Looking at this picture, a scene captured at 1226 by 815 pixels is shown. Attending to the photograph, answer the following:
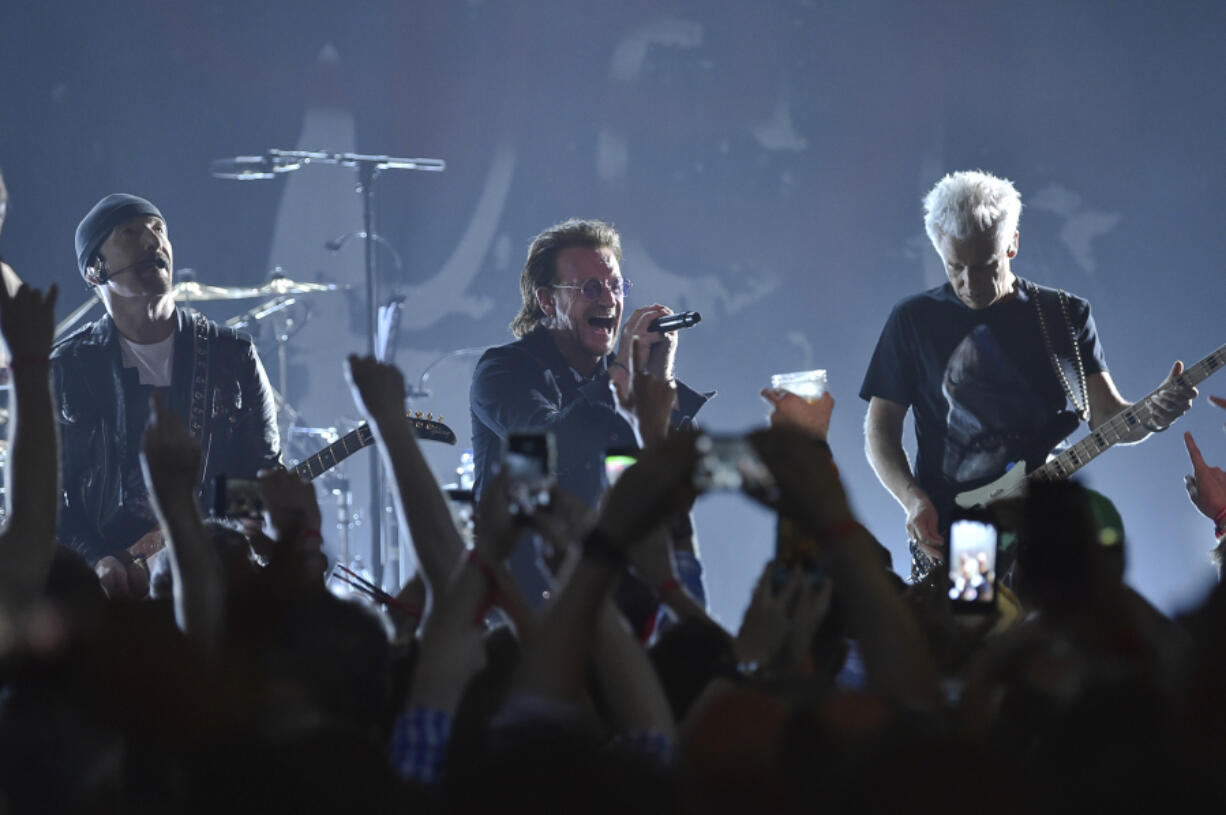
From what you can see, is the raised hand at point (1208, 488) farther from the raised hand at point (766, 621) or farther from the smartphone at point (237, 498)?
the smartphone at point (237, 498)

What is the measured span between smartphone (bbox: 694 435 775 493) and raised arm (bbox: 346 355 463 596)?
1.37 ft

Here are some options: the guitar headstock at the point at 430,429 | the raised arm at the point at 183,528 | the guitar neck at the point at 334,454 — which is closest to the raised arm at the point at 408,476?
the raised arm at the point at 183,528

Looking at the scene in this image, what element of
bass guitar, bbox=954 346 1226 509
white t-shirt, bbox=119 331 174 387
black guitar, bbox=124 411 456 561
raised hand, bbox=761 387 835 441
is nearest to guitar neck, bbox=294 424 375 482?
black guitar, bbox=124 411 456 561

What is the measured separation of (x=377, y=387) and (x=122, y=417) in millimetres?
3264

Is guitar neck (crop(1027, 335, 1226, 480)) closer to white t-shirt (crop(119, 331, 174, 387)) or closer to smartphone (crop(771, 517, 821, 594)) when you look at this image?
smartphone (crop(771, 517, 821, 594))

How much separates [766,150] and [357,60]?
253 cm

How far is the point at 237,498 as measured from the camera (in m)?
2.16

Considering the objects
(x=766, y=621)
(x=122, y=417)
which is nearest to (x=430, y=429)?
(x=122, y=417)

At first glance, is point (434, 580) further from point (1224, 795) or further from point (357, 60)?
point (357, 60)

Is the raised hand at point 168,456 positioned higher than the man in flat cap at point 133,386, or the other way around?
the man in flat cap at point 133,386

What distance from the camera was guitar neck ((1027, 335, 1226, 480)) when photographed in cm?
404

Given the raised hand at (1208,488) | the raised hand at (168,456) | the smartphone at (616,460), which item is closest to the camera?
the raised hand at (168,456)

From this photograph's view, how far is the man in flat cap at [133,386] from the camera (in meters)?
4.54

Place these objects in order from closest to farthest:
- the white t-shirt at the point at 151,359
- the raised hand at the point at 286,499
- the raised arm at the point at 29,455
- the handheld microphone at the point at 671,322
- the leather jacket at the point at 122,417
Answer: the raised arm at the point at 29,455, the raised hand at the point at 286,499, the handheld microphone at the point at 671,322, the leather jacket at the point at 122,417, the white t-shirt at the point at 151,359
